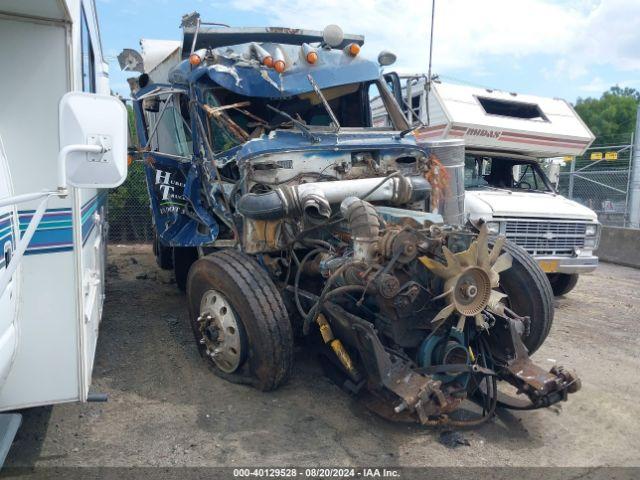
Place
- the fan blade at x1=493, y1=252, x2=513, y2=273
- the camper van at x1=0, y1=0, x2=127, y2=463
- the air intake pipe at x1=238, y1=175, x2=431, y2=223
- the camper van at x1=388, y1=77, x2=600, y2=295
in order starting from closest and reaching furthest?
1. the camper van at x1=0, y1=0, x2=127, y2=463
2. the fan blade at x1=493, y1=252, x2=513, y2=273
3. the air intake pipe at x1=238, y1=175, x2=431, y2=223
4. the camper van at x1=388, y1=77, x2=600, y2=295

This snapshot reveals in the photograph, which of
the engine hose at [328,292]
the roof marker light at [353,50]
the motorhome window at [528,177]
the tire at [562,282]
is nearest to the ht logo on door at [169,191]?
the roof marker light at [353,50]

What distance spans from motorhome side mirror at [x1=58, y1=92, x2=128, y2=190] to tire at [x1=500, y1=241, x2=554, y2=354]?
132 inches

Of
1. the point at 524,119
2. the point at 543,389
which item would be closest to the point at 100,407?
the point at 543,389

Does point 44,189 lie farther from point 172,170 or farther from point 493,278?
point 172,170

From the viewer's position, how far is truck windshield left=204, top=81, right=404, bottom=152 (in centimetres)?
527

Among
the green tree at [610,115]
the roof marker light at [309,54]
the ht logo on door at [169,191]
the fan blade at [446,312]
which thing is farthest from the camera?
the green tree at [610,115]

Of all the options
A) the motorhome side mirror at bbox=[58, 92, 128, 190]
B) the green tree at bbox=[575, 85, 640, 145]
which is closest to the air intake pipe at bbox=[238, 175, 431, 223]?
the motorhome side mirror at bbox=[58, 92, 128, 190]

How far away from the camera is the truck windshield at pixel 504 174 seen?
8198mm

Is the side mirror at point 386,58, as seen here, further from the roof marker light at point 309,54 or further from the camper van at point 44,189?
the camper van at point 44,189

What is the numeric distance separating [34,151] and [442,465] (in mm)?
2975

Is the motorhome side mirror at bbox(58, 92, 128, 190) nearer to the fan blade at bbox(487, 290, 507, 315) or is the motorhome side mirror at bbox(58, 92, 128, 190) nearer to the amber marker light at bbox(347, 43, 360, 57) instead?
the fan blade at bbox(487, 290, 507, 315)

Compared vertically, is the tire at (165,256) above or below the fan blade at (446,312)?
below

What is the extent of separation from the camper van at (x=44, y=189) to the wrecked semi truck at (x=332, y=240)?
139cm

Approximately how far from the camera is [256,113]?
18.1 feet
